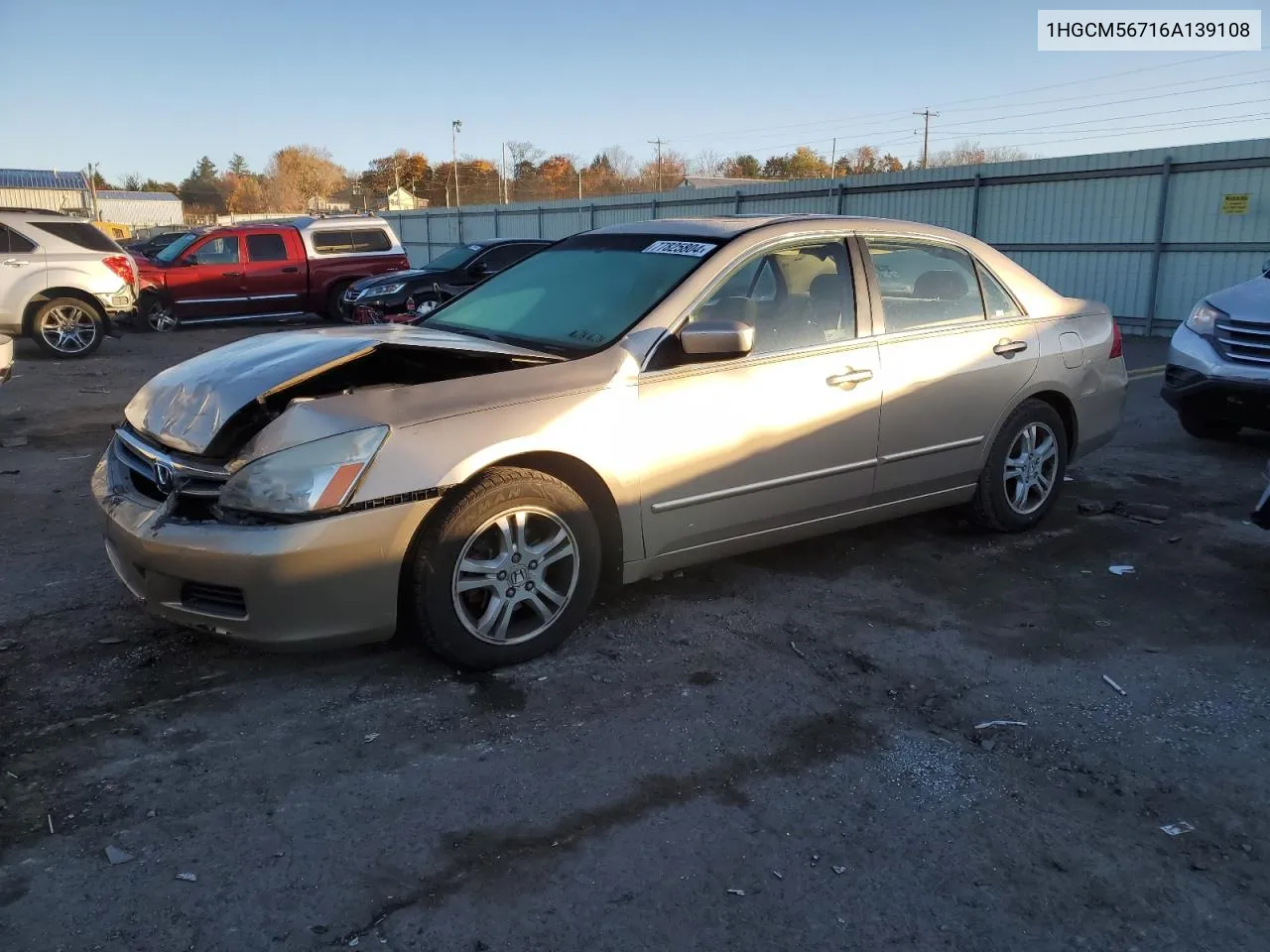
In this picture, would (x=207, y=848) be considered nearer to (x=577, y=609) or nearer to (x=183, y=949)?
(x=183, y=949)

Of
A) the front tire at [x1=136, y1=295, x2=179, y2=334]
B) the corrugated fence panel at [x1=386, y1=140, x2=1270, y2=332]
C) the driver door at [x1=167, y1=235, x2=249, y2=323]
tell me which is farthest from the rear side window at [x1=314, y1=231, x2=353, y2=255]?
the corrugated fence panel at [x1=386, y1=140, x2=1270, y2=332]

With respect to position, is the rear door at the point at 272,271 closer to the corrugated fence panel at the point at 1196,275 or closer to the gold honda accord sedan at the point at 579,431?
the gold honda accord sedan at the point at 579,431

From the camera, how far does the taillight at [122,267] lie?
12.7 m

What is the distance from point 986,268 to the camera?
514 centimetres

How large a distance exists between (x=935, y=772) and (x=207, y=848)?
2136mm

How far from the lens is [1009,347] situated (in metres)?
5.03

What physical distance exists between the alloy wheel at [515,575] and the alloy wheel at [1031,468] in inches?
108

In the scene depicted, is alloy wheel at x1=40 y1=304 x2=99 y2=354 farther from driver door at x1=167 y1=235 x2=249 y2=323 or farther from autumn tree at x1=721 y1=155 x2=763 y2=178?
autumn tree at x1=721 y1=155 x2=763 y2=178

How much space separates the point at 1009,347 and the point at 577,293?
227 cm

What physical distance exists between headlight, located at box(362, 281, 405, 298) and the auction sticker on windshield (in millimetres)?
9818

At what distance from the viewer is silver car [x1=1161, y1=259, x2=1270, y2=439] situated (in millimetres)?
6852

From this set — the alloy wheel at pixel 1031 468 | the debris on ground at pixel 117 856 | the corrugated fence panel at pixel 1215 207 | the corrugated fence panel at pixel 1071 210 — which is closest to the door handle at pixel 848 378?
the alloy wheel at pixel 1031 468

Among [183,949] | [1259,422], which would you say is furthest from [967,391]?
[183,949]

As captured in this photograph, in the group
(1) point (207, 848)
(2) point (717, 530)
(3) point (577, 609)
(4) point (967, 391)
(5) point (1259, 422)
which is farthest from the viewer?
(5) point (1259, 422)
